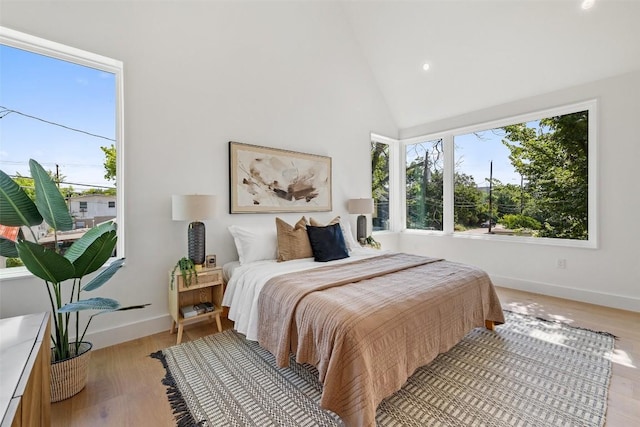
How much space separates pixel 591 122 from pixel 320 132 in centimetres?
327

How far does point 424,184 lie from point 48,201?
16.0 feet

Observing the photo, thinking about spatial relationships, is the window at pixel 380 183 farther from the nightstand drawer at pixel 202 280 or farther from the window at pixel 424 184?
the nightstand drawer at pixel 202 280

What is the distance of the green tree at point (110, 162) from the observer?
8.40 feet

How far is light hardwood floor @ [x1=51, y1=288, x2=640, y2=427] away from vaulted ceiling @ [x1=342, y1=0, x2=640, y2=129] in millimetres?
2783

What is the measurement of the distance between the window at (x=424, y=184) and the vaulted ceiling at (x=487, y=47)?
0.63m

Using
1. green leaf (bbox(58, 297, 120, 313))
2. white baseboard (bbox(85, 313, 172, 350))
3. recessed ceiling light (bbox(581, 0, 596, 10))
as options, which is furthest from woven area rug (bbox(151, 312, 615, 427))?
recessed ceiling light (bbox(581, 0, 596, 10))

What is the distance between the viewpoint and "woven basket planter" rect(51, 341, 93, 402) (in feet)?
5.56

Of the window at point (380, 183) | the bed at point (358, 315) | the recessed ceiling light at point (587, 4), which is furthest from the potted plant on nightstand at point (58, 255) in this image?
the recessed ceiling light at point (587, 4)

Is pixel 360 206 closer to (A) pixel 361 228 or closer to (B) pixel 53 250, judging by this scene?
(A) pixel 361 228

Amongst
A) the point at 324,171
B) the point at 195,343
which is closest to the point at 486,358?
the point at 195,343

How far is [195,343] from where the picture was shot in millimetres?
2453

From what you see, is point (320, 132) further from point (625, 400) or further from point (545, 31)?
point (625, 400)

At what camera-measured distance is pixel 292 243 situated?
301cm

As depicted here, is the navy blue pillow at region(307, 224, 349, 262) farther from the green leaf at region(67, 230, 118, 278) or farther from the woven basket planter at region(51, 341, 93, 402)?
the woven basket planter at region(51, 341, 93, 402)
